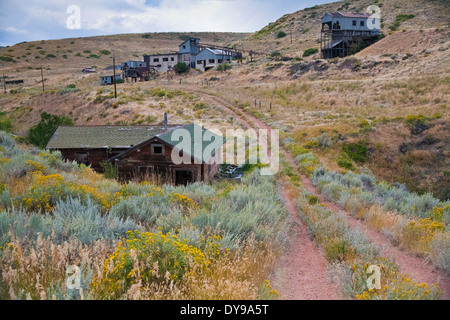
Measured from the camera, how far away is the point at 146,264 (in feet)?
15.0

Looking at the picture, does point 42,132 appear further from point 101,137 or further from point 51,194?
point 51,194

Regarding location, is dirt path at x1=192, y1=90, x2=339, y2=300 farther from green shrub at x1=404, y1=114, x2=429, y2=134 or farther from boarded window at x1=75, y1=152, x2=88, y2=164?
green shrub at x1=404, y1=114, x2=429, y2=134

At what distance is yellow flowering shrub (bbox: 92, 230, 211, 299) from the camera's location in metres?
4.03

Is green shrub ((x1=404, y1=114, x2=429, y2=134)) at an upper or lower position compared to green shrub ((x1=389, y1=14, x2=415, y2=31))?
lower

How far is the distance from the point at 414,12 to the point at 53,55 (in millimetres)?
111445

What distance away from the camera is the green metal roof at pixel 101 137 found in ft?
84.7

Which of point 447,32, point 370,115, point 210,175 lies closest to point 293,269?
point 210,175

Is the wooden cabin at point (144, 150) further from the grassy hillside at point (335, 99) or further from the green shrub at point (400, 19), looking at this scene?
the green shrub at point (400, 19)

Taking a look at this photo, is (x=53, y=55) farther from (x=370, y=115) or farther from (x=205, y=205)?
(x=205, y=205)

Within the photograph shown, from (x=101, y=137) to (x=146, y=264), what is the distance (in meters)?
24.6

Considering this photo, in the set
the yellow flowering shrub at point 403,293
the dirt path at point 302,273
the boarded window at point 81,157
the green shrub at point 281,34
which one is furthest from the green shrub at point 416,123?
the green shrub at point 281,34

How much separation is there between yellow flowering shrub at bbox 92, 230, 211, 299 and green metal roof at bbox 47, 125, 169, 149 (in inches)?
836

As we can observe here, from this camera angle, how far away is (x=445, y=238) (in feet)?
22.5

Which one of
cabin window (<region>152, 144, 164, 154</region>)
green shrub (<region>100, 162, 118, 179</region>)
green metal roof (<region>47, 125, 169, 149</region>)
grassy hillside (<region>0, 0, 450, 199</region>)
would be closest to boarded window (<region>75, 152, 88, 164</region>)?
green metal roof (<region>47, 125, 169, 149</region>)
